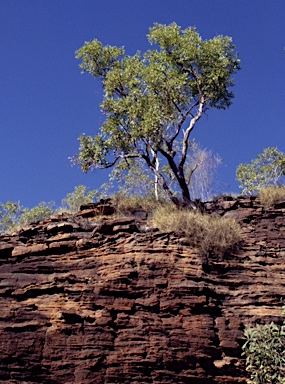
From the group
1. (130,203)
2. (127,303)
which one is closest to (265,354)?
(127,303)

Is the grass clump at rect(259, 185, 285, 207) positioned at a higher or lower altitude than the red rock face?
higher

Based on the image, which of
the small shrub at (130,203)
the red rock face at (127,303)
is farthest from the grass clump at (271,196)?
the small shrub at (130,203)

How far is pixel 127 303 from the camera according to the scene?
12.2 meters

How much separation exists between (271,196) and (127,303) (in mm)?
5925

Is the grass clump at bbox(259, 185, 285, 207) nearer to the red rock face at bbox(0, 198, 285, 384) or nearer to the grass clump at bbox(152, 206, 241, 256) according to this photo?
the red rock face at bbox(0, 198, 285, 384)

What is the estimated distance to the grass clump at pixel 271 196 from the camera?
15.5m

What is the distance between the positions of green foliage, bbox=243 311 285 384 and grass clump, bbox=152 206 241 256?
8.57 feet

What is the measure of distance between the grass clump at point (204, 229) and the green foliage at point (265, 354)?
2.61 meters

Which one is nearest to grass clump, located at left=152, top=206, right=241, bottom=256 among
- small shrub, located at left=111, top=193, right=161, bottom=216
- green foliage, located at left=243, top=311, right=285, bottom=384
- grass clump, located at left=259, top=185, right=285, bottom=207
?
small shrub, located at left=111, top=193, right=161, bottom=216

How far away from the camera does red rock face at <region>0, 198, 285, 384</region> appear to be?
11188mm

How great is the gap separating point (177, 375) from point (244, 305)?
2413 mm

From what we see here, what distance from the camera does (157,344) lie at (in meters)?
11.4

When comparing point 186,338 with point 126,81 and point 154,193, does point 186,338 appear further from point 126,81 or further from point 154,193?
point 126,81

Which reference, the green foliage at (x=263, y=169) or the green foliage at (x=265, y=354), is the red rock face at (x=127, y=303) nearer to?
the green foliage at (x=265, y=354)
